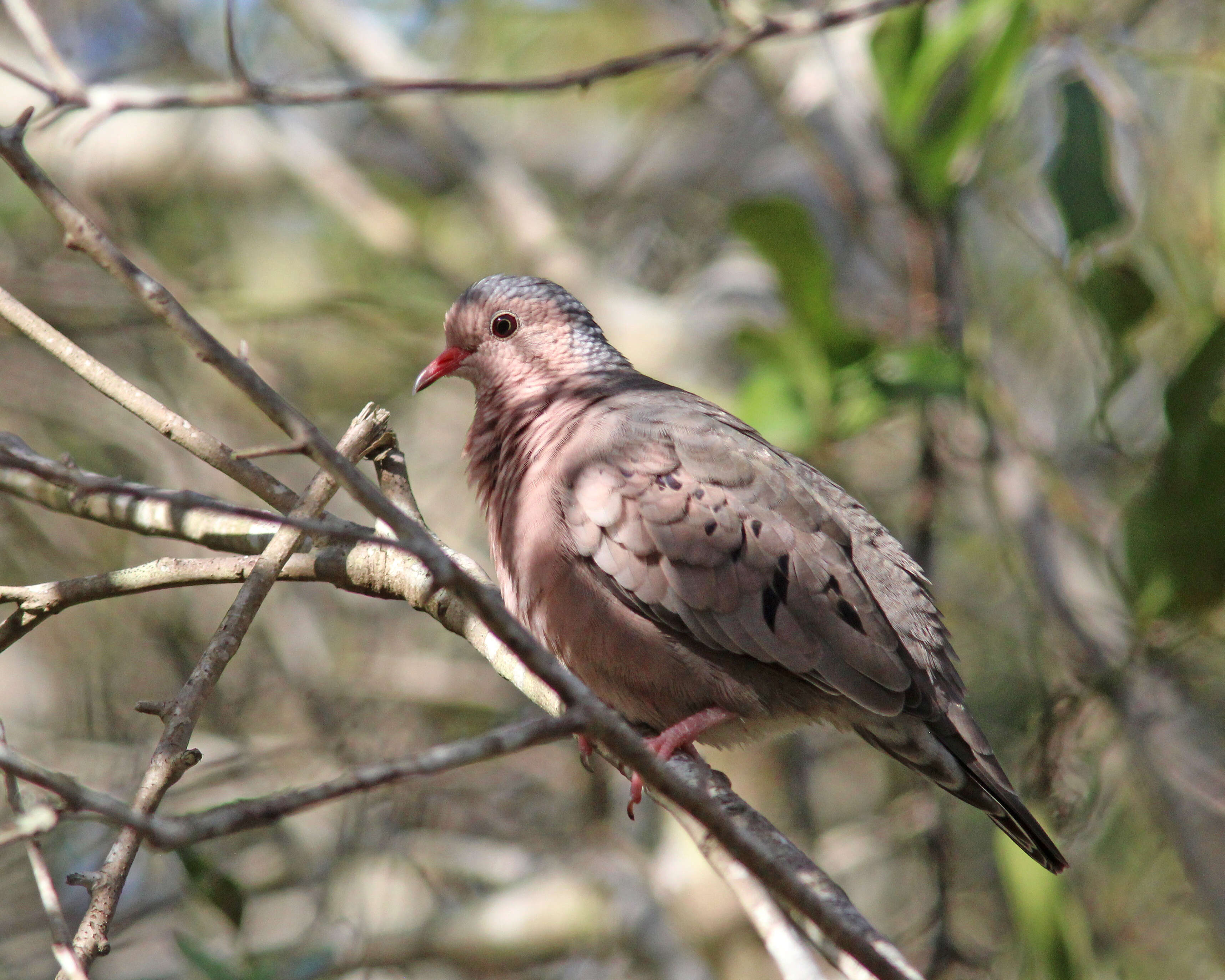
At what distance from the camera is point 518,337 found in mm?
4402

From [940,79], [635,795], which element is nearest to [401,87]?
[635,795]

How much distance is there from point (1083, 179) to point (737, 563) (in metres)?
1.96

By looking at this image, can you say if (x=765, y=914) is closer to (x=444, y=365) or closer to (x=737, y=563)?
(x=737, y=563)

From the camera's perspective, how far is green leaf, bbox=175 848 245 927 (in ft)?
11.4

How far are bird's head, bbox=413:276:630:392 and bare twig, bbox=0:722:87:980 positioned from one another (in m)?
2.51

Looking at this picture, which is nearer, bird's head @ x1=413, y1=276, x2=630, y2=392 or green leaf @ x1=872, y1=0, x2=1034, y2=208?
bird's head @ x1=413, y1=276, x2=630, y2=392

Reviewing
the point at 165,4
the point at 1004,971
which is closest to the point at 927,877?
the point at 1004,971

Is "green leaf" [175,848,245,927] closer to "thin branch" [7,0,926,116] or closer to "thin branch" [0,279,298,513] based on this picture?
"thin branch" [0,279,298,513]

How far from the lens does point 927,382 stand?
4289 mm

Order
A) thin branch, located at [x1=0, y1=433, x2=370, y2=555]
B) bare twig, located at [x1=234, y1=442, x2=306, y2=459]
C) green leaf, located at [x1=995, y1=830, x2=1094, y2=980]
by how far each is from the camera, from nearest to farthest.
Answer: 1. bare twig, located at [x1=234, y1=442, x2=306, y2=459]
2. thin branch, located at [x1=0, y1=433, x2=370, y2=555]
3. green leaf, located at [x1=995, y1=830, x2=1094, y2=980]

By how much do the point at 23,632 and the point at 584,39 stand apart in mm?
6613

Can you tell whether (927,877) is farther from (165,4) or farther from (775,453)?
(165,4)

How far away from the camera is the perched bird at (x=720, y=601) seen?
337cm

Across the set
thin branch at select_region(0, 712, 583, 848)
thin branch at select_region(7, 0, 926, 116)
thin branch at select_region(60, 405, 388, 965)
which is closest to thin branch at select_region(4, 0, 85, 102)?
thin branch at select_region(7, 0, 926, 116)
